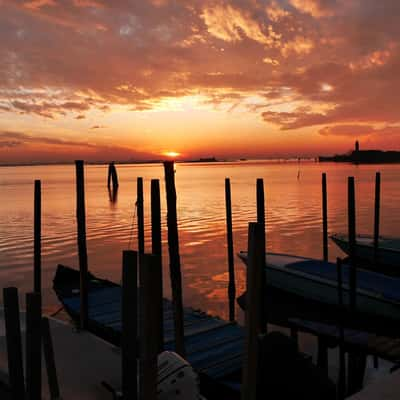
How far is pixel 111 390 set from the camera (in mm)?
6246

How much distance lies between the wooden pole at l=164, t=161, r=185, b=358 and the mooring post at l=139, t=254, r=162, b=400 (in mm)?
3196

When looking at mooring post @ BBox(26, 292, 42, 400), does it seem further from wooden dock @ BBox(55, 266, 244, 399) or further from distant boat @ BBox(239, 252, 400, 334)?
distant boat @ BBox(239, 252, 400, 334)

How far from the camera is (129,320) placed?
13.1ft

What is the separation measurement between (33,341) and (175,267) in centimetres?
310

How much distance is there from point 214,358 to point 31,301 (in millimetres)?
4030

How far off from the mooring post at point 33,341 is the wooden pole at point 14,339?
378 mm

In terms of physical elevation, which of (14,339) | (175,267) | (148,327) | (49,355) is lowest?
(49,355)

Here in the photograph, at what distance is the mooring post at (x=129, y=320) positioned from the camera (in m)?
3.96

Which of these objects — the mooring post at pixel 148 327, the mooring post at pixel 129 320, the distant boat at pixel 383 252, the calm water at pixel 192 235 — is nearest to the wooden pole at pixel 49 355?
the mooring post at pixel 129 320

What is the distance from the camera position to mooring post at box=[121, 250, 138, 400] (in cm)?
396

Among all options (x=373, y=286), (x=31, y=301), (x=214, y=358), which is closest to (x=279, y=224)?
(x=373, y=286)

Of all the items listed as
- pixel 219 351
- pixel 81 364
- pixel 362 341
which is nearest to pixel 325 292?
pixel 362 341

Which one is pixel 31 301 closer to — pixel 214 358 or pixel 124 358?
pixel 124 358

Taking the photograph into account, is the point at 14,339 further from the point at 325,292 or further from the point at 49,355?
the point at 325,292
